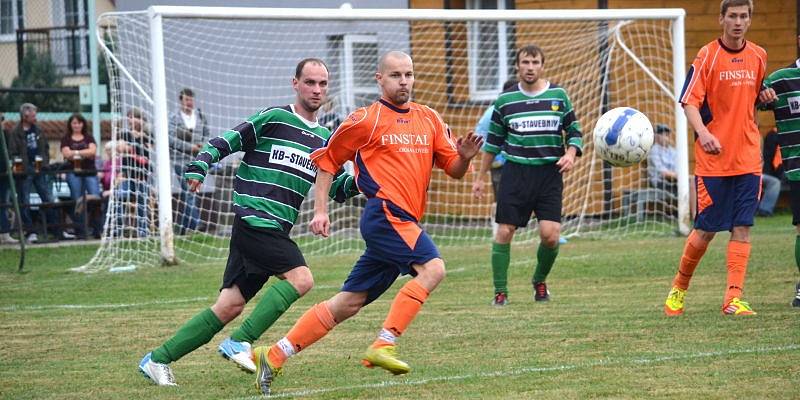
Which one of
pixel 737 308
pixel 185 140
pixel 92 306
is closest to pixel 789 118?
pixel 737 308

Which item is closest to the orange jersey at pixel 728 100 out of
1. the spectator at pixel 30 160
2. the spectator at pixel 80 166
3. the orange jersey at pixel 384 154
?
the orange jersey at pixel 384 154

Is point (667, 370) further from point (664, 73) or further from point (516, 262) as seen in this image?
point (664, 73)

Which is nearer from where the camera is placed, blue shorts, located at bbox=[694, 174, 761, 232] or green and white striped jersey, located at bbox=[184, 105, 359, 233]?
green and white striped jersey, located at bbox=[184, 105, 359, 233]

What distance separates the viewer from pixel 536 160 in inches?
411

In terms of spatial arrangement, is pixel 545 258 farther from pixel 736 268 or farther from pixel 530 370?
pixel 530 370

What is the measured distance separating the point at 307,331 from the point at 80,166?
39.3 feet

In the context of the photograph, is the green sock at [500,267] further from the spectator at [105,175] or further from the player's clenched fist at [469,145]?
the spectator at [105,175]

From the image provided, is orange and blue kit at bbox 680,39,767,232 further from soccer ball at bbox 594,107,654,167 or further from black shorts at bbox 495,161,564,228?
black shorts at bbox 495,161,564,228

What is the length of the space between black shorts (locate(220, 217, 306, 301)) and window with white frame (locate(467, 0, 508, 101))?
12.0 metres

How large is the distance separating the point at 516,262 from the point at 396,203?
7.29 metres

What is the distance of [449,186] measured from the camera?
19438mm

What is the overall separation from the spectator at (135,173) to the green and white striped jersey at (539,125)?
628 centimetres

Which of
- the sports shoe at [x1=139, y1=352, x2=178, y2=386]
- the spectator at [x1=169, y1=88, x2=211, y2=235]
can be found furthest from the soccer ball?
the spectator at [x1=169, y1=88, x2=211, y2=235]

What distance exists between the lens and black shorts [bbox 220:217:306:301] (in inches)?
276
